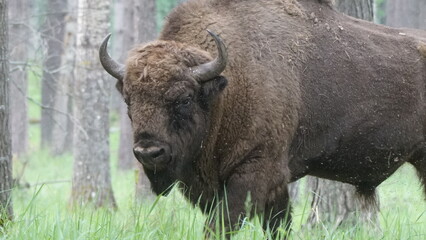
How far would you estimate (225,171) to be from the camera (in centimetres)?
612

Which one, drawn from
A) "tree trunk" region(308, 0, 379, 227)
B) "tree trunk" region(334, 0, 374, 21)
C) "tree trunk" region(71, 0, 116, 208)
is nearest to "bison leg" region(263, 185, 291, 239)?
"tree trunk" region(308, 0, 379, 227)

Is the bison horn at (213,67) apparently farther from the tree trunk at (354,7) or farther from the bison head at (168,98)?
the tree trunk at (354,7)

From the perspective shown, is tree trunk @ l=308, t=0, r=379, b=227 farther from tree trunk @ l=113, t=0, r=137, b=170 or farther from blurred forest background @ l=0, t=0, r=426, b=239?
tree trunk @ l=113, t=0, r=137, b=170

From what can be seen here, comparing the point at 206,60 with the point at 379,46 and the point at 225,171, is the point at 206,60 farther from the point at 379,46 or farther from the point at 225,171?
the point at 379,46

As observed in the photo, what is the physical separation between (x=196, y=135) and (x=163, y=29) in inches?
42.6

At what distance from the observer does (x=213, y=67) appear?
19.4 feet

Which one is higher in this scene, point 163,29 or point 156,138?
point 163,29

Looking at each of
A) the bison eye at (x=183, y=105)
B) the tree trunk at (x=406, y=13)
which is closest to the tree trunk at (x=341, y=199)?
the bison eye at (x=183, y=105)

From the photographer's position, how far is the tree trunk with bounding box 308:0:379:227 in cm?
804

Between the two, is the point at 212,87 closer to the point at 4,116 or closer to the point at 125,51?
the point at 4,116

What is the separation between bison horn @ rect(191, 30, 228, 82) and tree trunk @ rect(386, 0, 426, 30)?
49.7 ft

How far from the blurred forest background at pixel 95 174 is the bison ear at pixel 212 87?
916 mm

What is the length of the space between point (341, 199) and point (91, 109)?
526cm

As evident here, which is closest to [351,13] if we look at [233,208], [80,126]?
[233,208]
